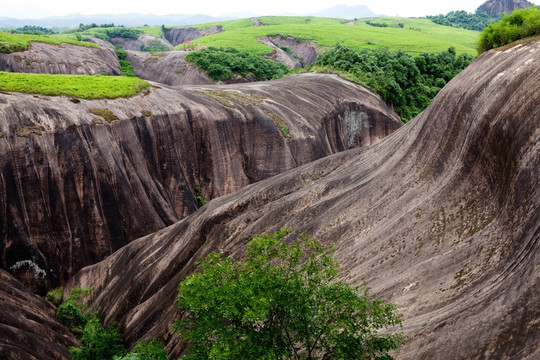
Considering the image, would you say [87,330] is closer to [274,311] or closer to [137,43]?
[274,311]

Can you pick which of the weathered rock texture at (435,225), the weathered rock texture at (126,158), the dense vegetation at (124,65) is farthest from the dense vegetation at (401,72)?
the dense vegetation at (124,65)

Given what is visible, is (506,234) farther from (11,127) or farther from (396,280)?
(11,127)

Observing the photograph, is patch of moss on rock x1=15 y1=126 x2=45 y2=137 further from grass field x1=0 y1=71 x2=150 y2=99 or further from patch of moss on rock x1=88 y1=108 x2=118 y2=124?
grass field x1=0 y1=71 x2=150 y2=99

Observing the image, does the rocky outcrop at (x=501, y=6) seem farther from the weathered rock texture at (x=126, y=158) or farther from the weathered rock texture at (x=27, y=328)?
the weathered rock texture at (x=27, y=328)

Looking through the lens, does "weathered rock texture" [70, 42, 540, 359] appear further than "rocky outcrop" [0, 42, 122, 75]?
No

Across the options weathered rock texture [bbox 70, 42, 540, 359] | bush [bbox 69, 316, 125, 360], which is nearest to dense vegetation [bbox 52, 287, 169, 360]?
bush [bbox 69, 316, 125, 360]

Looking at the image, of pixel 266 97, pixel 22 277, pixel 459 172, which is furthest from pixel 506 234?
pixel 266 97
